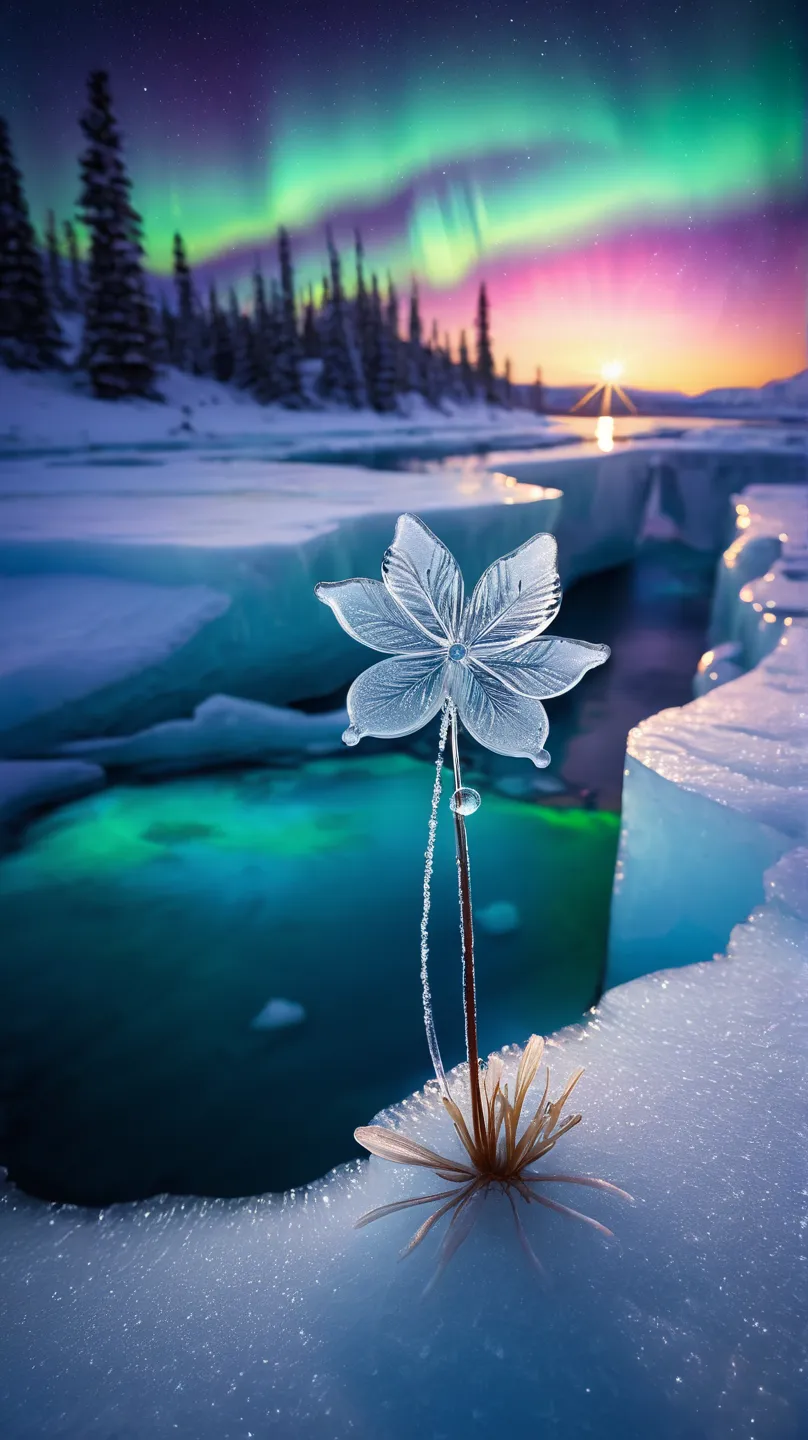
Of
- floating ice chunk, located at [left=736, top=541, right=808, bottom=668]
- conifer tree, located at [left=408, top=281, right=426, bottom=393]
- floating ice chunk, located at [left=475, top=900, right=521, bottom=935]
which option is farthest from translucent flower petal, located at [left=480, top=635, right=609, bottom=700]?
conifer tree, located at [left=408, top=281, right=426, bottom=393]

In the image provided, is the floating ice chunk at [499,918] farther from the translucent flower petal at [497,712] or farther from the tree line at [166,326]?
the tree line at [166,326]

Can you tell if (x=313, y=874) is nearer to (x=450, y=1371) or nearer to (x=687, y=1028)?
(x=687, y=1028)

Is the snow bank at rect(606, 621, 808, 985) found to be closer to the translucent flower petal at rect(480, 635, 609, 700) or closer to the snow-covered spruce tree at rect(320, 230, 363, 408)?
the translucent flower petal at rect(480, 635, 609, 700)

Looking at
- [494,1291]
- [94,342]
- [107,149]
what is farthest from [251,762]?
[107,149]

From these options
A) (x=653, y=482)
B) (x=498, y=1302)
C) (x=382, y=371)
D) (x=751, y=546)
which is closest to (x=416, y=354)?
(x=382, y=371)

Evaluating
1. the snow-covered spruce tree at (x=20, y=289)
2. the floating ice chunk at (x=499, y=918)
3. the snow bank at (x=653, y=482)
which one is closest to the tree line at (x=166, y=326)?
the snow-covered spruce tree at (x=20, y=289)

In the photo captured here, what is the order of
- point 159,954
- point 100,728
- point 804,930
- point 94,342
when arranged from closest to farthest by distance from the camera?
point 804,930, point 159,954, point 100,728, point 94,342

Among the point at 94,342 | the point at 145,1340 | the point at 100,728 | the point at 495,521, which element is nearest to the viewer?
the point at 145,1340
